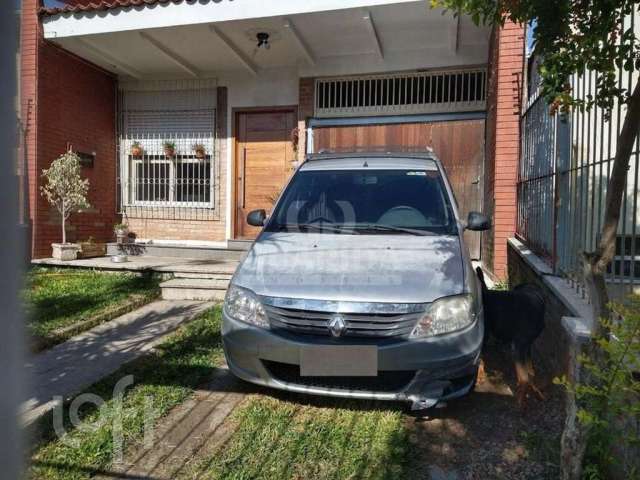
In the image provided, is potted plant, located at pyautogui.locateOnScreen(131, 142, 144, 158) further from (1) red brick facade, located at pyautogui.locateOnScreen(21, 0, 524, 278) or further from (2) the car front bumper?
(2) the car front bumper

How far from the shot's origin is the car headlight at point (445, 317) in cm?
276

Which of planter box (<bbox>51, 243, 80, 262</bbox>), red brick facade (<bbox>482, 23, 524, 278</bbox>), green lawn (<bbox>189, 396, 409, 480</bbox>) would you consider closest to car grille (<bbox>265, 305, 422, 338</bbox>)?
green lawn (<bbox>189, 396, 409, 480</bbox>)

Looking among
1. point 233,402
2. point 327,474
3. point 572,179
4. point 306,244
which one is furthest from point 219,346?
point 572,179

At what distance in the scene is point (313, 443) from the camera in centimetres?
269

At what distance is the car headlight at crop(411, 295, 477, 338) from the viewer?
9.06 feet

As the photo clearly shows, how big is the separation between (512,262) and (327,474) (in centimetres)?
418

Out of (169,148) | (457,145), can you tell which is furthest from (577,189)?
(169,148)

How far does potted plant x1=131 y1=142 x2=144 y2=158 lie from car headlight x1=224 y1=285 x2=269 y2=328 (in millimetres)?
7077

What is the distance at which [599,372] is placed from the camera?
6.14 feet

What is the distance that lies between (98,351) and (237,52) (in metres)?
5.50

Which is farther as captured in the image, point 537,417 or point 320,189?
point 320,189

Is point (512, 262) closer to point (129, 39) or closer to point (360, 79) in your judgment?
point (360, 79)

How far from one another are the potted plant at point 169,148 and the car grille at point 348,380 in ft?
23.5

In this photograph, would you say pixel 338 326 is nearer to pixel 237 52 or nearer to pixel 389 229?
pixel 389 229
